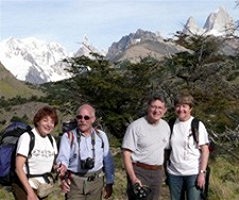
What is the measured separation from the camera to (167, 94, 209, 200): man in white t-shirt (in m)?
5.05

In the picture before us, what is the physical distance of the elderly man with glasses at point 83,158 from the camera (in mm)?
4695

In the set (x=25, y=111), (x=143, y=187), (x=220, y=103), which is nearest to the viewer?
(x=143, y=187)

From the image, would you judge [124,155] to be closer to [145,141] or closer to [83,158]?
[145,141]

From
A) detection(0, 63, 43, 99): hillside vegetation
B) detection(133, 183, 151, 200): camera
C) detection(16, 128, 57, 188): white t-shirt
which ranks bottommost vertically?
detection(0, 63, 43, 99): hillside vegetation

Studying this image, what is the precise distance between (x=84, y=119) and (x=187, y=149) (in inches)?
43.7

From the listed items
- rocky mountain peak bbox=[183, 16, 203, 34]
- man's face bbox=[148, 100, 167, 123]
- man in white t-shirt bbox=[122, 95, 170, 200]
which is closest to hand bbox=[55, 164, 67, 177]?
man in white t-shirt bbox=[122, 95, 170, 200]

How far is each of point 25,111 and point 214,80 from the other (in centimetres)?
6036

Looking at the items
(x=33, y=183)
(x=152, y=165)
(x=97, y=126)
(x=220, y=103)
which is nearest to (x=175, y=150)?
(x=152, y=165)

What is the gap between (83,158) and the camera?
471 centimetres

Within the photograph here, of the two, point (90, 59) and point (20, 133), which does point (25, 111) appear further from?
point (20, 133)

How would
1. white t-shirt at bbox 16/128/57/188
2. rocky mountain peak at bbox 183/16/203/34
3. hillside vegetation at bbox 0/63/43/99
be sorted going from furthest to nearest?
hillside vegetation at bbox 0/63/43/99 → rocky mountain peak at bbox 183/16/203/34 → white t-shirt at bbox 16/128/57/188

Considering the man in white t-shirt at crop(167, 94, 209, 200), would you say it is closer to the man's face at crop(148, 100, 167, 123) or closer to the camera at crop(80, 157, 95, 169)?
the man's face at crop(148, 100, 167, 123)

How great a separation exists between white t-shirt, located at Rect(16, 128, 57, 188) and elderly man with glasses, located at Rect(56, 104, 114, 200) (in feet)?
0.33

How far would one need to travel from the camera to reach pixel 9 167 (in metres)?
4.49
